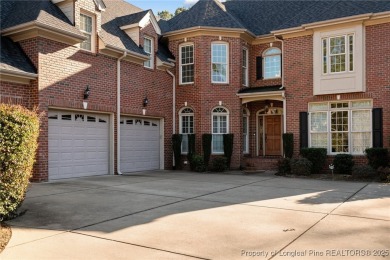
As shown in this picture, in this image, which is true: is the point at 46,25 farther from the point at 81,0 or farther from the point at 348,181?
the point at 348,181

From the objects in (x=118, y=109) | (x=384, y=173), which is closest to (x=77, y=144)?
(x=118, y=109)

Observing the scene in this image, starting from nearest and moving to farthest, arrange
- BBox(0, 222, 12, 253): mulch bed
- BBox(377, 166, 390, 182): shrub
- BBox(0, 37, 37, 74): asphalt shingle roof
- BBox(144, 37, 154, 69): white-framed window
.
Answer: BBox(0, 222, 12, 253): mulch bed < BBox(0, 37, 37, 74): asphalt shingle roof < BBox(377, 166, 390, 182): shrub < BBox(144, 37, 154, 69): white-framed window

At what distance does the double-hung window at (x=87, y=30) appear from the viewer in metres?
13.3

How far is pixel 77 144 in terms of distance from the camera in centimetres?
1295

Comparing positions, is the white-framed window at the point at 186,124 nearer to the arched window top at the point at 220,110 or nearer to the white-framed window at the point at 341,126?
the arched window top at the point at 220,110

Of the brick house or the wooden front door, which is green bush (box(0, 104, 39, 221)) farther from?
the wooden front door

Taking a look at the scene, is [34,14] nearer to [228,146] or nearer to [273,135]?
[228,146]

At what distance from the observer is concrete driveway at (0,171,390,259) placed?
4688 mm

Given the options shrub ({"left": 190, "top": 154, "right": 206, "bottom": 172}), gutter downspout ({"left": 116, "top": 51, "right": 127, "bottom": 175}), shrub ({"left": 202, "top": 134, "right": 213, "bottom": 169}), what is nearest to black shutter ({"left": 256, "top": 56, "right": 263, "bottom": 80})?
shrub ({"left": 202, "top": 134, "right": 213, "bottom": 169})

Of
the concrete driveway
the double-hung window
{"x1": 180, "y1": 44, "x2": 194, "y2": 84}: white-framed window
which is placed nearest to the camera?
the concrete driveway

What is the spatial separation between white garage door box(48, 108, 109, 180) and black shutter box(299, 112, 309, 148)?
8.39m

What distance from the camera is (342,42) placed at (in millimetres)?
15023

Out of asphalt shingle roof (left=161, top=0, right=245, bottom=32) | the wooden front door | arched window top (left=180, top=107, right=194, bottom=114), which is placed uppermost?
asphalt shingle roof (left=161, top=0, right=245, bottom=32)

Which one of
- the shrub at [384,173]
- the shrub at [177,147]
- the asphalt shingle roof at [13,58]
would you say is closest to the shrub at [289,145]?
the shrub at [384,173]
